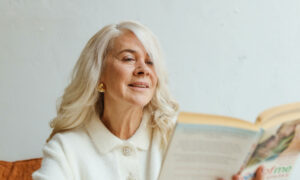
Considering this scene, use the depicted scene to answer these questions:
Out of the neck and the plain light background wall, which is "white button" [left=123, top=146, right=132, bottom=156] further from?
the plain light background wall

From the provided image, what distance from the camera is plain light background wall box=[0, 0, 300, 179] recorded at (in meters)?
2.08

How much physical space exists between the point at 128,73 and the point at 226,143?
60cm

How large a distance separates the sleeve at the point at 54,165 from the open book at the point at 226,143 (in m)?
0.52

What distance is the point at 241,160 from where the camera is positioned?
1.08 metres

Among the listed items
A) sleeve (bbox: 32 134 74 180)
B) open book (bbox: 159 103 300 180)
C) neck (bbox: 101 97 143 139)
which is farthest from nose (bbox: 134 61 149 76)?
open book (bbox: 159 103 300 180)

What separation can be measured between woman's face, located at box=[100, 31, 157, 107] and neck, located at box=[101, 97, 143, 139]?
0.14ft

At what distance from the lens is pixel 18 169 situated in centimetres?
190

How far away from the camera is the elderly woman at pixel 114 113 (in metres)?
1.52

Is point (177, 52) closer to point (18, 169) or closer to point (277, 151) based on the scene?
point (18, 169)

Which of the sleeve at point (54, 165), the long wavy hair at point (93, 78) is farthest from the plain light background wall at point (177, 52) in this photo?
the sleeve at point (54, 165)

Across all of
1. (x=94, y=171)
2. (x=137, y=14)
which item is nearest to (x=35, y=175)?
(x=94, y=171)

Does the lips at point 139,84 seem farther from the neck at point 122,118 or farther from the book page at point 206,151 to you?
the book page at point 206,151

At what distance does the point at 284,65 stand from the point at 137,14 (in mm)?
946

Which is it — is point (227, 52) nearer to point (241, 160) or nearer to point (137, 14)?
point (137, 14)
